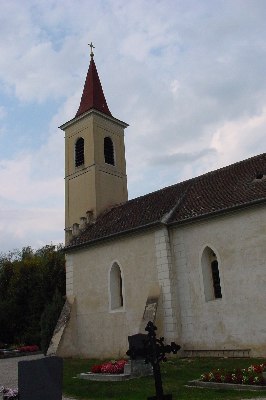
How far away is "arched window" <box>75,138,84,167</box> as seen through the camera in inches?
1156

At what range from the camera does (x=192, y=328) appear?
17.9 metres

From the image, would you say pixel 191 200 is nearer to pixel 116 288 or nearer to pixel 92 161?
pixel 116 288

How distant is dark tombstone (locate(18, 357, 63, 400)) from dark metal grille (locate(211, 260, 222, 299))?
10.6 metres

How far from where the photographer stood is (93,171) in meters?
27.7

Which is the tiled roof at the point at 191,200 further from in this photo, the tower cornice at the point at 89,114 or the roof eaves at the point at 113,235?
the tower cornice at the point at 89,114

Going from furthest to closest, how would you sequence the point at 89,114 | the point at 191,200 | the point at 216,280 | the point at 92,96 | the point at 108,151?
1. the point at 92,96
2. the point at 108,151
3. the point at 89,114
4. the point at 191,200
5. the point at 216,280

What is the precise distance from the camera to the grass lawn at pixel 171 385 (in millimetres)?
10289

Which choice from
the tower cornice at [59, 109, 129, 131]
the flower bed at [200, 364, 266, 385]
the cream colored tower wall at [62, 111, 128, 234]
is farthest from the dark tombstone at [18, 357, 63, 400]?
the tower cornice at [59, 109, 129, 131]

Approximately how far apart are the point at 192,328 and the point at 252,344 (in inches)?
108

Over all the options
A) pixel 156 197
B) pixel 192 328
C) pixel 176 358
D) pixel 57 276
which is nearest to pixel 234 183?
pixel 156 197

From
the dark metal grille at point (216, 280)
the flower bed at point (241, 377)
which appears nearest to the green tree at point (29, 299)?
the dark metal grille at point (216, 280)

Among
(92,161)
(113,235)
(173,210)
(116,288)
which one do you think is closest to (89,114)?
(92,161)

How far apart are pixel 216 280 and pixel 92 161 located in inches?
524

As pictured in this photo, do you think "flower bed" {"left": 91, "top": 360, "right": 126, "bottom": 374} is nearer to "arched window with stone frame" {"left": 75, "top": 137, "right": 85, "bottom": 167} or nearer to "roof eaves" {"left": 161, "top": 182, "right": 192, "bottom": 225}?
"roof eaves" {"left": 161, "top": 182, "right": 192, "bottom": 225}
